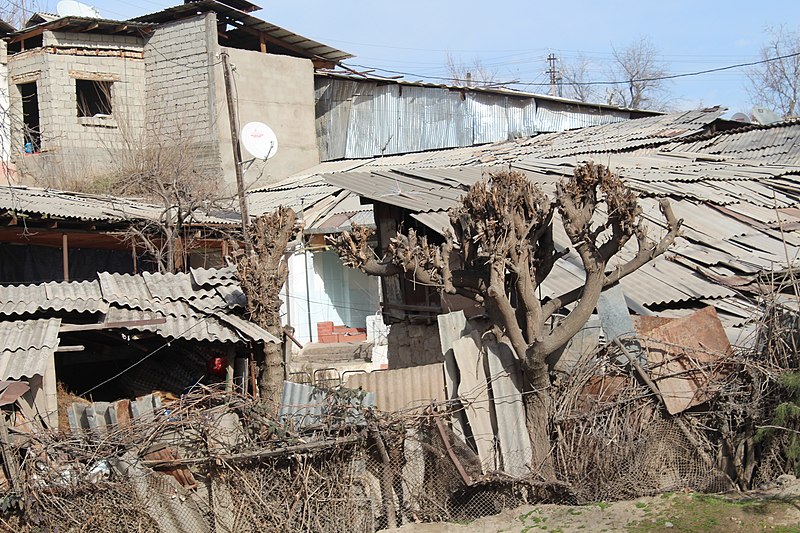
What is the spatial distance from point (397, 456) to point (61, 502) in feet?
9.56

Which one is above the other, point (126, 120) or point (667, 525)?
point (126, 120)

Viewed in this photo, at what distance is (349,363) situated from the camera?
19.0m

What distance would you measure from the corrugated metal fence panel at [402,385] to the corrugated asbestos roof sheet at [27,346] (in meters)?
3.45

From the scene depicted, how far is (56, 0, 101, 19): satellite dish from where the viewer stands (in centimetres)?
2503

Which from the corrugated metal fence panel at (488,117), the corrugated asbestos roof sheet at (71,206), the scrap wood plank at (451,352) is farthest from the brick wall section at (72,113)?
the scrap wood plank at (451,352)

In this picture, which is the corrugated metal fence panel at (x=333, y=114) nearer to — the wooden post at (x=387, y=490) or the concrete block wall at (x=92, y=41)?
the concrete block wall at (x=92, y=41)

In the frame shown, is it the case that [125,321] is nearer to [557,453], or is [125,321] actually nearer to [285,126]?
[557,453]

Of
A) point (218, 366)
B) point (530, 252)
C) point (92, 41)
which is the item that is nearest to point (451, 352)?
point (530, 252)

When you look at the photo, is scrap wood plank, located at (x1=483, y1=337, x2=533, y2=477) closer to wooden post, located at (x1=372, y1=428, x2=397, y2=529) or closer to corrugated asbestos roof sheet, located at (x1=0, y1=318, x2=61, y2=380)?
wooden post, located at (x1=372, y1=428, x2=397, y2=529)

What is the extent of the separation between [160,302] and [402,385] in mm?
4378

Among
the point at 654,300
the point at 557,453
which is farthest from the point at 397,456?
the point at 654,300

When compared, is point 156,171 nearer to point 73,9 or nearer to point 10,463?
point 73,9

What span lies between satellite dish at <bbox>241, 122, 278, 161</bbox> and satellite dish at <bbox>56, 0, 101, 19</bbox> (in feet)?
17.7

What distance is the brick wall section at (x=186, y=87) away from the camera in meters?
24.8
